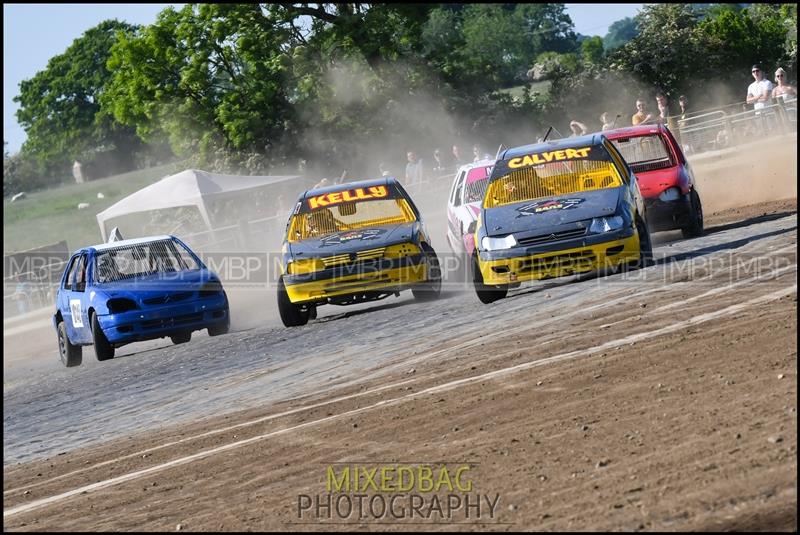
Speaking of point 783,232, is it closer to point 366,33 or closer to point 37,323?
point 37,323

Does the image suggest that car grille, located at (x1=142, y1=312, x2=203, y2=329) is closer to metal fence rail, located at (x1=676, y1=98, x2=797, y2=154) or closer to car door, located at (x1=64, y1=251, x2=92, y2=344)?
car door, located at (x1=64, y1=251, x2=92, y2=344)

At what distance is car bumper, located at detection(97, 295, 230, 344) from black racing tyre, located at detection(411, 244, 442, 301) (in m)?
2.62

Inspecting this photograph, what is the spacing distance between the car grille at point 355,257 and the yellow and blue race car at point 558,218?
→ 147 cm

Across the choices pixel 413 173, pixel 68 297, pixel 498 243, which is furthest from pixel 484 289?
pixel 413 173

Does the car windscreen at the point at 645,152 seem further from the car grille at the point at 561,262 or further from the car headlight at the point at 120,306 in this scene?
the car headlight at the point at 120,306

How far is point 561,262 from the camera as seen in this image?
13.4 metres

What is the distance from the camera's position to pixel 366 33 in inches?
1599

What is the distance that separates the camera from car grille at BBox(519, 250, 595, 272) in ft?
43.9

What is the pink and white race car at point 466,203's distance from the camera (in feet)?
53.9

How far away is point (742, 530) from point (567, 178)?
9040mm

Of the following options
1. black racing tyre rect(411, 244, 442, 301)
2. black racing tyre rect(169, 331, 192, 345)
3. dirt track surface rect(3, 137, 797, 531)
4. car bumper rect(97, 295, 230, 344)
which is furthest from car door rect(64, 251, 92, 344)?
black racing tyre rect(411, 244, 442, 301)

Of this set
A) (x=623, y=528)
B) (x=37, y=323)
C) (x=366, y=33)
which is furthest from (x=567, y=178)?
(x=366, y=33)

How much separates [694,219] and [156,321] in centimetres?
696

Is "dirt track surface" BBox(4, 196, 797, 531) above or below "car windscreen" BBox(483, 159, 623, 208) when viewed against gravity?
below
